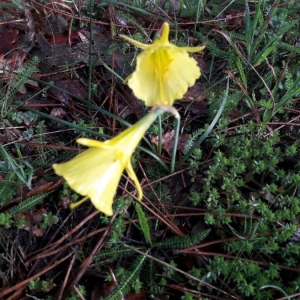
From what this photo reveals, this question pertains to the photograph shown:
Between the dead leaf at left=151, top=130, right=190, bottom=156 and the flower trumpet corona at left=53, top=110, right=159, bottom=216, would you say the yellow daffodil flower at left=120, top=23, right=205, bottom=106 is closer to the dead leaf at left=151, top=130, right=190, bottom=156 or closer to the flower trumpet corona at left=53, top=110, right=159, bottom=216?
the flower trumpet corona at left=53, top=110, right=159, bottom=216

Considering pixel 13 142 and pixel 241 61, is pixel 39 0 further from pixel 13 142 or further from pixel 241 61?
pixel 241 61

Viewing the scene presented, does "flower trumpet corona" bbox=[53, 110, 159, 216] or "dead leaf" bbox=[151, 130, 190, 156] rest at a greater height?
"flower trumpet corona" bbox=[53, 110, 159, 216]

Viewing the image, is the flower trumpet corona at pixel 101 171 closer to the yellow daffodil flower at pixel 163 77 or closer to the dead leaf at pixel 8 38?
the yellow daffodil flower at pixel 163 77

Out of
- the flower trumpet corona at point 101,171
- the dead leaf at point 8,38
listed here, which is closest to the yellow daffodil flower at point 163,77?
the flower trumpet corona at point 101,171

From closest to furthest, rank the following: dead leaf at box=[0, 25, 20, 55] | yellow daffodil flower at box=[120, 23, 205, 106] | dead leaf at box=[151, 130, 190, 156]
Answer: yellow daffodil flower at box=[120, 23, 205, 106]
dead leaf at box=[151, 130, 190, 156]
dead leaf at box=[0, 25, 20, 55]

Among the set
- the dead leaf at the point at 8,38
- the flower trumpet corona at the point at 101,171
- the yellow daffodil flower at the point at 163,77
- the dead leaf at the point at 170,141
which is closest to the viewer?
the flower trumpet corona at the point at 101,171

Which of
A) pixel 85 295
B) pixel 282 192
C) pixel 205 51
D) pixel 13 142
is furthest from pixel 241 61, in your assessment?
pixel 85 295

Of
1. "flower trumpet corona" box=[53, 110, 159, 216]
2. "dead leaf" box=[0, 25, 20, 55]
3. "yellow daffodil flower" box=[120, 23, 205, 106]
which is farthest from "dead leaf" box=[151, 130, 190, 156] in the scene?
"dead leaf" box=[0, 25, 20, 55]

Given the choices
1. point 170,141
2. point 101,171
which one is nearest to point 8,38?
point 170,141
